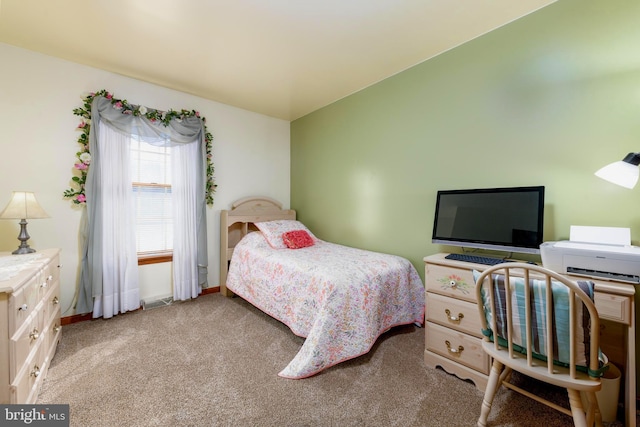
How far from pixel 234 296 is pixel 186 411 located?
189 centimetres

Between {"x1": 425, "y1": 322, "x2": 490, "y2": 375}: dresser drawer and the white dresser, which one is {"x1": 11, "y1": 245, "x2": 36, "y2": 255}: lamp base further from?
{"x1": 425, "y1": 322, "x2": 490, "y2": 375}: dresser drawer

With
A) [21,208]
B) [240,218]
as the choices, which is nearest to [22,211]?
[21,208]

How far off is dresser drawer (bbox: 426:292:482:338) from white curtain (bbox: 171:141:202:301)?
265 centimetres

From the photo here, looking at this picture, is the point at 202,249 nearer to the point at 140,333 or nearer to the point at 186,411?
the point at 140,333

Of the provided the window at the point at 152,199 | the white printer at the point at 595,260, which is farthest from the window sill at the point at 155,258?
the white printer at the point at 595,260

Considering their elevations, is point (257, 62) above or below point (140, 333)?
above

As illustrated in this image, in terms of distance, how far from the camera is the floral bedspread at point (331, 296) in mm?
1801

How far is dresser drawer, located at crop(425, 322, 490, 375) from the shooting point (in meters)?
1.63

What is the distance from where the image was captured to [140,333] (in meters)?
2.33

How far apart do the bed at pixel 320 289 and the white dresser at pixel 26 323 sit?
1.32 m

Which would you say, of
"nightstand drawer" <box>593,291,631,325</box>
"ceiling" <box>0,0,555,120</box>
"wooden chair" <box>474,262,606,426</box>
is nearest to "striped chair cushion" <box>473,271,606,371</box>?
"wooden chair" <box>474,262,606,426</box>

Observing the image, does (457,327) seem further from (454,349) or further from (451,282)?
(451,282)

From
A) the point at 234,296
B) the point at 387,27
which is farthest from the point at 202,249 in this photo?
the point at 387,27

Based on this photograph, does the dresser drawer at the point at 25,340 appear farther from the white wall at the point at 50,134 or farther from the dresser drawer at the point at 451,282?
the dresser drawer at the point at 451,282
